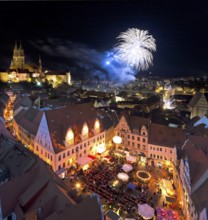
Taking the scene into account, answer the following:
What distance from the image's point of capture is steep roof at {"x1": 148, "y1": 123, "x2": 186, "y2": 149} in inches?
1822

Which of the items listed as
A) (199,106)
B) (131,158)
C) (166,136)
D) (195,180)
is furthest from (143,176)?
(199,106)

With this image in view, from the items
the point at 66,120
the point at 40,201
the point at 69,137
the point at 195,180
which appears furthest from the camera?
the point at 66,120

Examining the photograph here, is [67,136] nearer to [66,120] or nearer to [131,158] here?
[66,120]

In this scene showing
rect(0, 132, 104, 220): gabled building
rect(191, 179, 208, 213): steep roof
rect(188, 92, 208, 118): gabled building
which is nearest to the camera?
rect(0, 132, 104, 220): gabled building

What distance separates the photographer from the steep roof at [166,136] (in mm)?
46281

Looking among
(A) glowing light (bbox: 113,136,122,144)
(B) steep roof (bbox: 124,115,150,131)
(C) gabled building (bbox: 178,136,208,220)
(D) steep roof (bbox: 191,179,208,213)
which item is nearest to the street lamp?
(A) glowing light (bbox: 113,136,122,144)

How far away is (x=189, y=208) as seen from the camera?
29156mm

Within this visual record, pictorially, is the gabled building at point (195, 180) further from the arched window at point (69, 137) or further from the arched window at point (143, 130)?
the arched window at point (69, 137)

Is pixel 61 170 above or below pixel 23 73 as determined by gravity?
below

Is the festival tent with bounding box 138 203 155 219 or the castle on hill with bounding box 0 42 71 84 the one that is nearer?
the festival tent with bounding box 138 203 155 219

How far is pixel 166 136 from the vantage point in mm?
47656

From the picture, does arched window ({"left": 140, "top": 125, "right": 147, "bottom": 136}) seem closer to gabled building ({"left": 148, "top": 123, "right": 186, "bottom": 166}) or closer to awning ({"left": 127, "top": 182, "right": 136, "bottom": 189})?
gabled building ({"left": 148, "top": 123, "right": 186, "bottom": 166})

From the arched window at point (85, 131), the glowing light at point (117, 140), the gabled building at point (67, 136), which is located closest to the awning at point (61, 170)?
the gabled building at point (67, 136)

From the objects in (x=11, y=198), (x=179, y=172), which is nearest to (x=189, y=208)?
(x=179, y=172)
